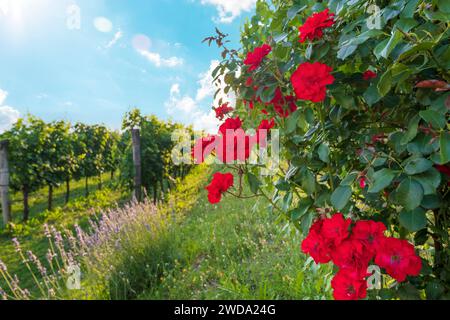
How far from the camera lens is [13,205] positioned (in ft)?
30.3

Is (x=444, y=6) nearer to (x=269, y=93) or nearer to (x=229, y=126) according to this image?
(x=269, y=93)

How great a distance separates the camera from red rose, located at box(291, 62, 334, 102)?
108 centimetres

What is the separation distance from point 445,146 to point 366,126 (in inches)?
21.5

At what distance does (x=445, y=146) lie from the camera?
84cm

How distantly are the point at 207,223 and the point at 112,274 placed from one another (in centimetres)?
157

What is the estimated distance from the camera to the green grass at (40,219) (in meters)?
5.41

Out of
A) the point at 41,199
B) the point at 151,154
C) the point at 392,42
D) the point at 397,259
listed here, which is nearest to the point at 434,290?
the point at 397,259

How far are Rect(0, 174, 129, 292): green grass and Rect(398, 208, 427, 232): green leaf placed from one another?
3443 mm

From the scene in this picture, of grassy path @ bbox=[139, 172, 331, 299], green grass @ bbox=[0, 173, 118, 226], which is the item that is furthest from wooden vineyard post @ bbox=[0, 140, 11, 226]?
grassy path @ bbox=[139, 172, 331, 299]

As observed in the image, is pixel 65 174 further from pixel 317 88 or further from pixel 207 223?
pixel 317 88

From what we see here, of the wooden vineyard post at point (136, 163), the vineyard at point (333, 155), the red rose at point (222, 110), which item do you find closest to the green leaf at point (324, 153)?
the vineyard at point (333, 155)
